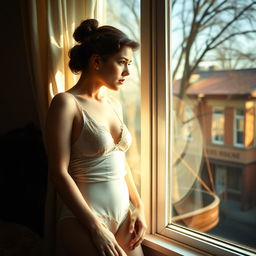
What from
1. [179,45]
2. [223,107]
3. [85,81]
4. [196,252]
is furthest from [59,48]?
[196,252]

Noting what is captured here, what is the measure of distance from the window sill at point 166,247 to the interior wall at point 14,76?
1090 millimetres

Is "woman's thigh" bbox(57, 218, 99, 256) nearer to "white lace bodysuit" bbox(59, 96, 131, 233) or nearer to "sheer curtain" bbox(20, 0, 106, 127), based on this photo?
"white lace bodysuit" bbox(59, 96, 131, 233)

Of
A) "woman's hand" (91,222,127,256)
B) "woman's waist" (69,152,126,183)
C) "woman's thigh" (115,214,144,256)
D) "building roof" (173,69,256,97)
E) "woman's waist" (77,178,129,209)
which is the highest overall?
"building roof" (173,69,256,97)

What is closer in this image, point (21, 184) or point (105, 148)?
point (105, 148)

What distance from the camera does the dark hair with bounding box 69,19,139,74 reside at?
121 cm

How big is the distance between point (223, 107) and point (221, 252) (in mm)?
822

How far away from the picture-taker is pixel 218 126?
1.95 meters

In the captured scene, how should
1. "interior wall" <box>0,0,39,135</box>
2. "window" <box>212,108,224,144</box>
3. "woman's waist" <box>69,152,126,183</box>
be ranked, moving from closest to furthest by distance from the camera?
"woman's waist" <box>69,152,126,183</box> → "window" <box>212,108,224,144</box> → "interior wall" <box>0,0,39,135</box>

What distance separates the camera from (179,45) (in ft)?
5.97

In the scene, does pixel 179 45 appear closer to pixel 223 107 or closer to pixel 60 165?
pixel 223 107

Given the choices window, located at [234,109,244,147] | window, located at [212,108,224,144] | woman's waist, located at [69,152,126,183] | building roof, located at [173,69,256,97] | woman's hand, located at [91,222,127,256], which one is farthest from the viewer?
window, located at [212,108,224,144]

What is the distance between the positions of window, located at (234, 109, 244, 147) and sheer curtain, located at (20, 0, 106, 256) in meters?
0.87

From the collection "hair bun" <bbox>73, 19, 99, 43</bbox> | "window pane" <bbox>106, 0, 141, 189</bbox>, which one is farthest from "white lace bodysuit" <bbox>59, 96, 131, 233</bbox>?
"window pane" <bbox>106, 0, 141, 189</bbox>

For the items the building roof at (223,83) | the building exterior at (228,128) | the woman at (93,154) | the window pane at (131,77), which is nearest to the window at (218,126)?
the building exterior at (228,128)
